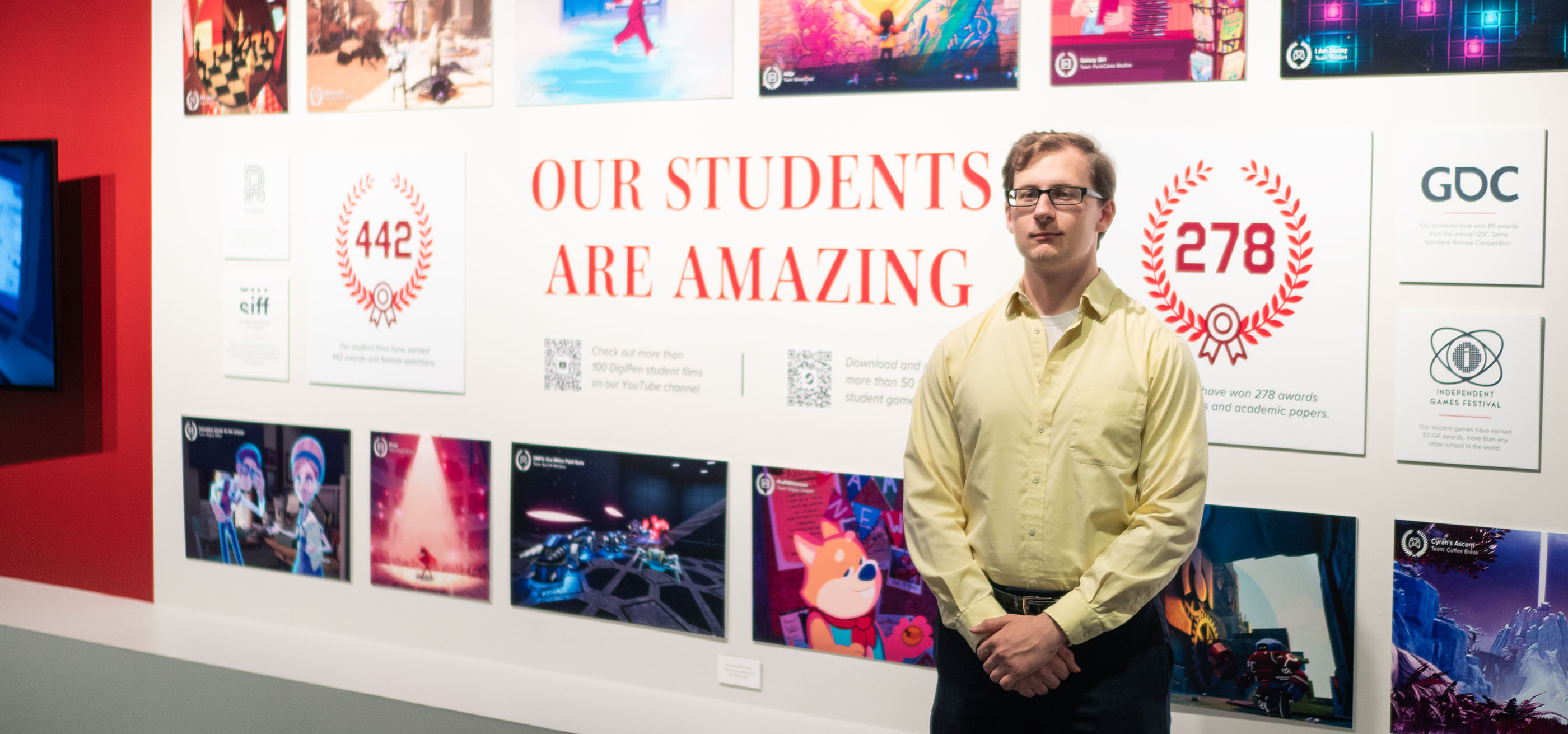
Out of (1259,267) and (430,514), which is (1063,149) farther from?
(430,514)

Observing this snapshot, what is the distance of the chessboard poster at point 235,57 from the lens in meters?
3.64

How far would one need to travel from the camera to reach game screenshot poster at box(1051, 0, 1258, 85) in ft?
8.55

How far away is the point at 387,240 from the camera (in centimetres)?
350

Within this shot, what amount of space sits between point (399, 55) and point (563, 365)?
1139mm

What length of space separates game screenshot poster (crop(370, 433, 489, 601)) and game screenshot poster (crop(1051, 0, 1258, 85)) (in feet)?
6.82

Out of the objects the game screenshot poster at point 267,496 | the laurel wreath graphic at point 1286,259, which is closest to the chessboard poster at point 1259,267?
the laurel wreath graphic at point 1286,259

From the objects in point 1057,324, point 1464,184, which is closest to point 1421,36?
point 1464,184

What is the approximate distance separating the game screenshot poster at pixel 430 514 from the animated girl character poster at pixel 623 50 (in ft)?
3.78

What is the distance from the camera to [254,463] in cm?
375

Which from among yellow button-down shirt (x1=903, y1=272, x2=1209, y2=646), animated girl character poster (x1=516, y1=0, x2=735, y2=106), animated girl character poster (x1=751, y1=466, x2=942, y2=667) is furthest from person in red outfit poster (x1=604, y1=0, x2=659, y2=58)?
yellow button-down shirt (x1=903, y1=272, x2=1209, y2=646)

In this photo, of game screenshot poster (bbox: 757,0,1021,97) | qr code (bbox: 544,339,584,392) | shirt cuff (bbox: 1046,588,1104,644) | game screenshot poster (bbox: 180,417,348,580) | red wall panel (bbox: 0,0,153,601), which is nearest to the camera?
shirt cuff (bbox: 1046,588,1104,644)

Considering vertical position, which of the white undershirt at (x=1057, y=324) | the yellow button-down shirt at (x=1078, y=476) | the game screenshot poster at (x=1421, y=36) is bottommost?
the yellow button-down shirt at (x=1078, y=476)

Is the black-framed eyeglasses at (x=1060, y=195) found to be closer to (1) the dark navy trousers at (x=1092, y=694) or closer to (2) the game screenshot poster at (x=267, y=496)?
(1) the dark navy trousers at (x=1092, y=694)

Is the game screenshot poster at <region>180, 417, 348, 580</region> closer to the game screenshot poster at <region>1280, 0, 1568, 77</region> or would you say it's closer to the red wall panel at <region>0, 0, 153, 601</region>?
the red wall panel at <region>0, 0, 153, 601</region>
